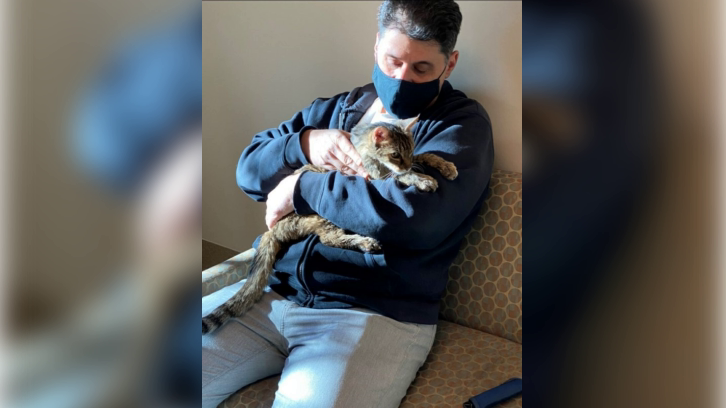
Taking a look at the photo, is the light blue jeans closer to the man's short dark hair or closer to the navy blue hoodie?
the navy blue hoodie

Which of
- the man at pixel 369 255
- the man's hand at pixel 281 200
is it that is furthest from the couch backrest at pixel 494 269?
the man's hand at pixel 281 200

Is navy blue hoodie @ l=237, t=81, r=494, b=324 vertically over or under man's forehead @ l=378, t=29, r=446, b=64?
under

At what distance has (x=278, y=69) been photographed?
2406 millimetres

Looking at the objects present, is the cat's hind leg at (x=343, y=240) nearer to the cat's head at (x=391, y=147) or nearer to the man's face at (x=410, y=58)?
the cat's head at (x=391, y=147)

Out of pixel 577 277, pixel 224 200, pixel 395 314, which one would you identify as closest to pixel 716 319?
pixel 577 277

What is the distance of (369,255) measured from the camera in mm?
1448

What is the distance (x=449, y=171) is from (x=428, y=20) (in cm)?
47

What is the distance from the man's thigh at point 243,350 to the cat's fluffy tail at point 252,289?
0.02 m

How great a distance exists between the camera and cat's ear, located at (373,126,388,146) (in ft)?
4.82

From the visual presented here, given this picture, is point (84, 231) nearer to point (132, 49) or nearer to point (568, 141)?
point (132, 49)

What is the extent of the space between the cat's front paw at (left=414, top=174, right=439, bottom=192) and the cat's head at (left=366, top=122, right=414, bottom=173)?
65mm

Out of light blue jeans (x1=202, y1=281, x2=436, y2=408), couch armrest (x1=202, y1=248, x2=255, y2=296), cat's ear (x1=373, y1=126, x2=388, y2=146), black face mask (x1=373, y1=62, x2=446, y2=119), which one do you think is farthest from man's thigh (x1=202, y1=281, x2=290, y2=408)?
black face mask (x1=373, y1=62, x2=446, y2=119)

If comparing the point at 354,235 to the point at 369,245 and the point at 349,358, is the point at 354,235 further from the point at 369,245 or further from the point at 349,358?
the point at 349,358

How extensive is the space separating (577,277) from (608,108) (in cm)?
9
